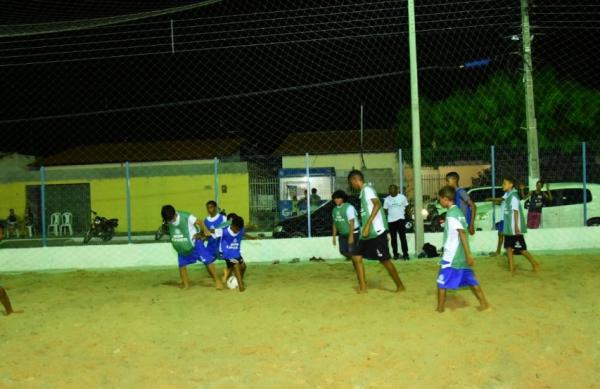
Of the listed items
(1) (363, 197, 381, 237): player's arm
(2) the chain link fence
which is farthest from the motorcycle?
(1) (363, 197, 381, 237): player's arm

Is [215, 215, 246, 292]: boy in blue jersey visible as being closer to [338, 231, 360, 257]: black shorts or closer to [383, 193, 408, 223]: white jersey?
[338, 231, 360, 257]: black shorts

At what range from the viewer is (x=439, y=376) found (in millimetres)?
4887

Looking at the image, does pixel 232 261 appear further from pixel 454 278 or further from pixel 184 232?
pixel 454 278

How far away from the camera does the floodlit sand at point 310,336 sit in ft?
16.4

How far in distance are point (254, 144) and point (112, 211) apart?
1421cm

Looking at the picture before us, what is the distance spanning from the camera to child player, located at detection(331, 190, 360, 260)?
27.7ft

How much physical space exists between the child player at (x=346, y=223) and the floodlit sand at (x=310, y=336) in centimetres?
67

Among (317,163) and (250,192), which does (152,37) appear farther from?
(317,163)

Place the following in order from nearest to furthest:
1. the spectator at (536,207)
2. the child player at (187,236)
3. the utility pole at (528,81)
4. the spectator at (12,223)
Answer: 1. the child player at (187,236)
2. the spectator at (536,207)
3. the utility pole at (528,81)
4. the spectator at (12,223)

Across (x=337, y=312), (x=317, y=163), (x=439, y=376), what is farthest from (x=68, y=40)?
(x=317, y=163)

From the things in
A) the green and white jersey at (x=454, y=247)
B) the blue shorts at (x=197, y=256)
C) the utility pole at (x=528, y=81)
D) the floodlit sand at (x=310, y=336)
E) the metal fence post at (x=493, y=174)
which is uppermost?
the utility pole at (x=528, y=81)

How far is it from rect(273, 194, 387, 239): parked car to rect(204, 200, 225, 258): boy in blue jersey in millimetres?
4436

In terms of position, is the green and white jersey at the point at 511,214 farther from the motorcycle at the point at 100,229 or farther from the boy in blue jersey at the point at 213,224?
the motorcycle at the point at 100,229

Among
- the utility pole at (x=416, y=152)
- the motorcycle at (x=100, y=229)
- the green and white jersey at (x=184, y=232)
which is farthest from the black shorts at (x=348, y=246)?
the motorcycle at (x=100, y=229)
